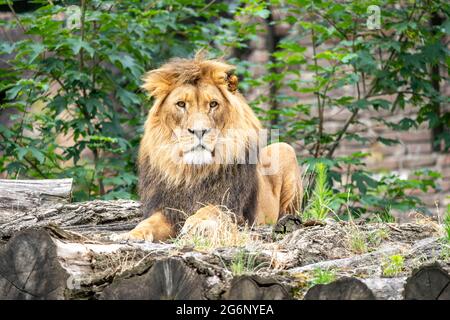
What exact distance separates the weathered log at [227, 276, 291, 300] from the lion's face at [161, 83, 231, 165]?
2151 mm

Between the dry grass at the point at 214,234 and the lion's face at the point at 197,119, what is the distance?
1.31ft

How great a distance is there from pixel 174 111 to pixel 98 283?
187cm

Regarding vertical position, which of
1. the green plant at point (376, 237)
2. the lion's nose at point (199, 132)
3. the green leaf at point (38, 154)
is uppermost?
the lion's nose at point (199, 132)

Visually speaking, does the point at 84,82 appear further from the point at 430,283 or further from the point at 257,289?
the point at 430,283

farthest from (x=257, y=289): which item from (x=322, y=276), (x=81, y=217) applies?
(x=81, y=217)

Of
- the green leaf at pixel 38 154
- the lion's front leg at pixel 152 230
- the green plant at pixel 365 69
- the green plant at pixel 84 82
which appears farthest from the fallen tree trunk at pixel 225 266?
the green plant at pixel 365 69

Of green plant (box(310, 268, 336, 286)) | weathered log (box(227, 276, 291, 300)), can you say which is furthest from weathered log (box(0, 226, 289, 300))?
green plant (box(310, 268, 336, 286))

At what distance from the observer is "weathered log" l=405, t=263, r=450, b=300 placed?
359 cm

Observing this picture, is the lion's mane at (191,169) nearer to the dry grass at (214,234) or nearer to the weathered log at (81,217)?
the dry grass at (214,234)

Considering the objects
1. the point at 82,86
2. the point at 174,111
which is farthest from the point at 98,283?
the point at 82,86

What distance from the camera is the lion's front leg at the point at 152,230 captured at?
539 centimetres

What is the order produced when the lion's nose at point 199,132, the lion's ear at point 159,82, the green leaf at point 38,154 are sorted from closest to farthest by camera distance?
the lion's nose at point 199,132 → the lion's ear at point 159,82 → the green leaf at point 38,154

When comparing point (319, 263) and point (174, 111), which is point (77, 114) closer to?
point (174, 111)
